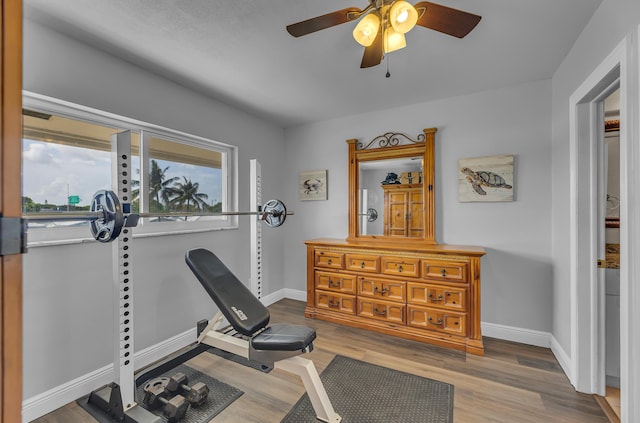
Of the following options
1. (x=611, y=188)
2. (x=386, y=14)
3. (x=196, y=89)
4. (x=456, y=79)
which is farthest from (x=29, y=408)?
(x=611, y=188)

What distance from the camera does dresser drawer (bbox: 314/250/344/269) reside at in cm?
319

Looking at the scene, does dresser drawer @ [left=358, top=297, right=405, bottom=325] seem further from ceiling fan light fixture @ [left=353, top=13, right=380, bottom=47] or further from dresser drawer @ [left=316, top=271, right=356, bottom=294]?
ceiling fan light fixture @ [left=353, top=13, right=380, bottom=47]

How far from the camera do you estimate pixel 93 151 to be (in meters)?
2.14

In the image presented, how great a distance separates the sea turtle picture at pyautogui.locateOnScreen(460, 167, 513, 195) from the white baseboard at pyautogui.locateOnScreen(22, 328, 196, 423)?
3349mm

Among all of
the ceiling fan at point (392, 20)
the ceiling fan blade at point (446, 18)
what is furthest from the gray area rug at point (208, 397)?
the ceiling fan blade at point (446, 18)

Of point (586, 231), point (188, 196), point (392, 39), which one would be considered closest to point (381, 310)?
point (586, 231)

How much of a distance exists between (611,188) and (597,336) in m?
1.20

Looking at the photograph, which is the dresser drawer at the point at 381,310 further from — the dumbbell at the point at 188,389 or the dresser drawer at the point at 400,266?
the dumbbell at the point at 188,389

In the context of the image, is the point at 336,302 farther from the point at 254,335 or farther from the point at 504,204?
the point at 504,204

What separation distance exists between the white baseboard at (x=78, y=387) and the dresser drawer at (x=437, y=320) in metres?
2.33

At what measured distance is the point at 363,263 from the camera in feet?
10.1

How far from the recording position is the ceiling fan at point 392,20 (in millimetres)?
1242

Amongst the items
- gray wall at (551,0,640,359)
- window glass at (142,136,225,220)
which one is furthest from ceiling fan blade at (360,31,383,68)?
window glass at (142,136,225,220)

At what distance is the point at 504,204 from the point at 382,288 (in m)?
1.51
